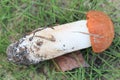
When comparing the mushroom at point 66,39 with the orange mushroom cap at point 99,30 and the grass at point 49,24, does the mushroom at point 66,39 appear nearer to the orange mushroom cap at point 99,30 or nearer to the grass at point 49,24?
the orange mushroom cap at point 99,30

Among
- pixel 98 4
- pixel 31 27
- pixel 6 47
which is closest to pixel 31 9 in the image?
pixel 31 27

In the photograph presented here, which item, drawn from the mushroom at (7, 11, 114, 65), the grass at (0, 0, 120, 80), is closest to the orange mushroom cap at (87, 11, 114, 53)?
the mushroom at (7, 11, 114, 65)

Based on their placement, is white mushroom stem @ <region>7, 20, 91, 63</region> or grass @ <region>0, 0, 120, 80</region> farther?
grass @ <region>0, 0, 120, 80</region>

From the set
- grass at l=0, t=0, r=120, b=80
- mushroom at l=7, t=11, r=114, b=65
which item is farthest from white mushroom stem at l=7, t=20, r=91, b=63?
grass at l=0, t=0, r=120, b=80

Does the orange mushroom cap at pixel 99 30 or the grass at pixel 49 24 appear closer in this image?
the orange mushroom cap at pixel 99 30

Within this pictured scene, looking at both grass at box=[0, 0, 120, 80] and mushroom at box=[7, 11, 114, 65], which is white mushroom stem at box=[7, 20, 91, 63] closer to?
mushroom at box=[7, 11, 114, 65]

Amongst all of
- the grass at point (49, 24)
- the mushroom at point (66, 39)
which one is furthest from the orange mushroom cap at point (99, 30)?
the grass at point (49, 24)

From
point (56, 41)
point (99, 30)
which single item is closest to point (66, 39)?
point (56, 41)
